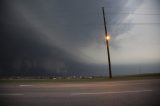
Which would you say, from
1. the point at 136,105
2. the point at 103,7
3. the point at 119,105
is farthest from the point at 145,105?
the point at 103,7

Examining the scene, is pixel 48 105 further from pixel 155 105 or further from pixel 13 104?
pixel 155 105

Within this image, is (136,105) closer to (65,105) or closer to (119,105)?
(119,105)

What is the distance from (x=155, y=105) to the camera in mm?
6332

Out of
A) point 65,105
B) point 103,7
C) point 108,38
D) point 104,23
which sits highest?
point 103,7

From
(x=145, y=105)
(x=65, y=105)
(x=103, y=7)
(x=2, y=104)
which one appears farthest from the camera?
(x=103, y=7)

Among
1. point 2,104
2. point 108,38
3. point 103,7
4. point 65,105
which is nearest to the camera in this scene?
point 65,105

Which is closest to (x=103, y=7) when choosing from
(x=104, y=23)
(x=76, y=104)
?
(x=104, y=23)

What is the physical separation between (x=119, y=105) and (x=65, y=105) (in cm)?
183

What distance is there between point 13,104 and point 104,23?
69.9 ft

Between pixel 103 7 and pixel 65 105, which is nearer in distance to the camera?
pixel 65 105

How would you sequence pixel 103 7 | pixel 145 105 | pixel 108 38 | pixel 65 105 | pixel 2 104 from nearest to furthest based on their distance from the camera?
pixel 145 105
pixel 65 105
pixel 2 104
pixel 108 38
pixel 103 7

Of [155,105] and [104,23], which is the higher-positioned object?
[104,23]

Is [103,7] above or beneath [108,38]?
above

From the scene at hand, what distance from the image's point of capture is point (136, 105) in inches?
250
